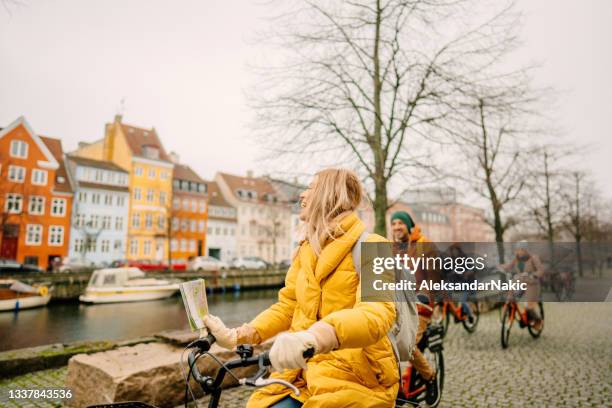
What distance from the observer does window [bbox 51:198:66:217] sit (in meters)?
43.7

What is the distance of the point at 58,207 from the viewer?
144 ft

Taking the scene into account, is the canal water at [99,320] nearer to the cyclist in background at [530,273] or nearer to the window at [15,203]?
the cyclist in background at [530,273]

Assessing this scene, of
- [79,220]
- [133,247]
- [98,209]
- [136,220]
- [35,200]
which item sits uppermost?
[35,200]

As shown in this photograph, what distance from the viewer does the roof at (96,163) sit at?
46.5 m

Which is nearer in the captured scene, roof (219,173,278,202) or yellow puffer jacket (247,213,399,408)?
yellow puffer jacket (247,213,399,408)

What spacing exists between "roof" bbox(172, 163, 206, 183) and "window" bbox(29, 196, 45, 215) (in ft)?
51.6

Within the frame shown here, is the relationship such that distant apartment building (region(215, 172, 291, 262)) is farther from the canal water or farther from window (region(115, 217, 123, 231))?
the canal water

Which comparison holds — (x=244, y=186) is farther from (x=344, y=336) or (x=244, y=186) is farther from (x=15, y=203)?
(x=344, y=336)

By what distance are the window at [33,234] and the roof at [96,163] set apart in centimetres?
783

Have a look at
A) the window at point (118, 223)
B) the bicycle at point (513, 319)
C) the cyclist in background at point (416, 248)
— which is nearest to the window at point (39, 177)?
the window at point (118, 223)

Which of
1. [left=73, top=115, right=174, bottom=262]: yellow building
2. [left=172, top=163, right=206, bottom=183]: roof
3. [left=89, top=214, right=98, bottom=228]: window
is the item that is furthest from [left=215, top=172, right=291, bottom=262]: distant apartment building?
[left=89, top=214, right=98, bottom=228]: window

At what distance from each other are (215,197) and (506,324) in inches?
2246

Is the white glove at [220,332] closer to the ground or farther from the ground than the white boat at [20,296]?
farther from the ground

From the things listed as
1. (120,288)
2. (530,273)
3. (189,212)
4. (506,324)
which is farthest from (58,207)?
(530,273)
